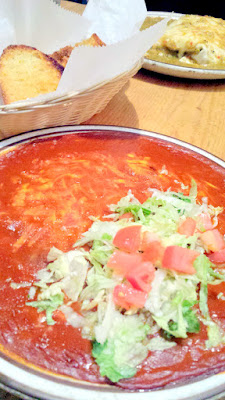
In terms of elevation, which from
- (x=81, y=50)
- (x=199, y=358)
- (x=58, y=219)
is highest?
(x=81, y=50)

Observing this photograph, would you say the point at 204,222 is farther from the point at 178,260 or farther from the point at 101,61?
the point at 101,61

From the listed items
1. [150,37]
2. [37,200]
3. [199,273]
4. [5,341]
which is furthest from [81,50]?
[5,341]

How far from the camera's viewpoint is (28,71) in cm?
180

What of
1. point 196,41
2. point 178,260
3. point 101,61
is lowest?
point 178,260

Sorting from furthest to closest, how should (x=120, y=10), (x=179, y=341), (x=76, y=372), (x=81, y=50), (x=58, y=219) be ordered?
(x=120, y=10), (x=81, y=50), (x=58, y=219), (x=179, y=341), (x=76, y=372)

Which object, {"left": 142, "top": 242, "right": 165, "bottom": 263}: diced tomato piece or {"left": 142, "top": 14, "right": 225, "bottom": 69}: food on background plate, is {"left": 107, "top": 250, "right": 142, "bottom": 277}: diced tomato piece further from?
{"left": 142, "top": 14, "right": 225, "bottom": 69}: food on background plate

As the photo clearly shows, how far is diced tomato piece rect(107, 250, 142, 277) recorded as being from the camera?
98 cm

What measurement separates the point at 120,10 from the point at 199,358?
1852 millimetres

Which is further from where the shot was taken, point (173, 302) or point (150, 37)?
point (150, 37)

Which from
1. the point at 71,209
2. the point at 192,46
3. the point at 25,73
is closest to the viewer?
the point at 71,209

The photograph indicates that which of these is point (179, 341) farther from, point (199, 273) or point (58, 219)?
point (58, 219)

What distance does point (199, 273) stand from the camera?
103 centimetres

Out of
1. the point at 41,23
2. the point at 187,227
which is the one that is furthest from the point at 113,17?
the point at 187,227

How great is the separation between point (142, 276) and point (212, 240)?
32 centimetres
